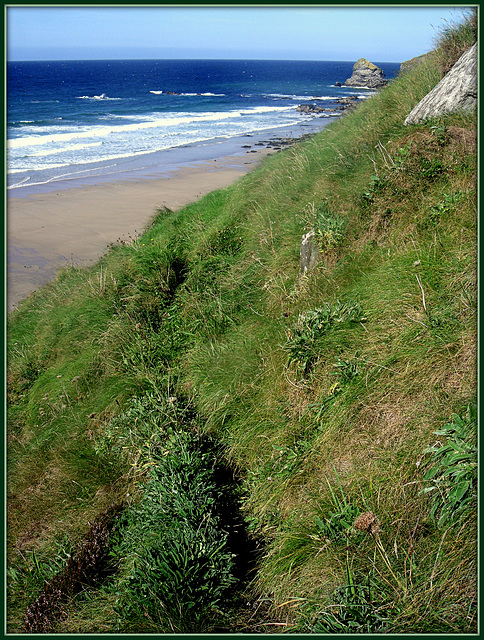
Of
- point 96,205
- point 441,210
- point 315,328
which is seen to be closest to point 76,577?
point 315,328

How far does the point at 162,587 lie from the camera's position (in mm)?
2801

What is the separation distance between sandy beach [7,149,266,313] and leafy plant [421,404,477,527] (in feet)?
30.1

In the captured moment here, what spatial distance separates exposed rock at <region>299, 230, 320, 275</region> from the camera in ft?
17.7

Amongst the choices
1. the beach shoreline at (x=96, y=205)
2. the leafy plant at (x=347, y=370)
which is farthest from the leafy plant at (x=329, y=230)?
the beach shoreline at (x=96, y=205)

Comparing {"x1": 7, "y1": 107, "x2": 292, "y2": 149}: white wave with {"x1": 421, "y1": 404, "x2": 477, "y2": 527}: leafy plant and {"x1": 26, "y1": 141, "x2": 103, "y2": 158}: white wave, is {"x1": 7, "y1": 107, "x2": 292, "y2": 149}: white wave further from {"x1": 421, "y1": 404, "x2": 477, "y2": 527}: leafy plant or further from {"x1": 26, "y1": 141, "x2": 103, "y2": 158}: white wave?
{"x1": 421, "y1": 404, "x2": 477, "y2": 527}: leafy plant

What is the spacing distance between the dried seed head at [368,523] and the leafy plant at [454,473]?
327 millimetres

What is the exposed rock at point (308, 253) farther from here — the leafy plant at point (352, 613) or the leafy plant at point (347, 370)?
the leafy plant at point (352, 613)

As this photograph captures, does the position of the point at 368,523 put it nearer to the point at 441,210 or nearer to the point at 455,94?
the point at 441,210

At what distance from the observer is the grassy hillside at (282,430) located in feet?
8.82

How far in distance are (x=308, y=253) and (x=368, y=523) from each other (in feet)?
11.2

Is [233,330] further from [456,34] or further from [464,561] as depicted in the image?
[456,34]

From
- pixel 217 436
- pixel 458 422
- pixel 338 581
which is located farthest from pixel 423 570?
pixel 217 436

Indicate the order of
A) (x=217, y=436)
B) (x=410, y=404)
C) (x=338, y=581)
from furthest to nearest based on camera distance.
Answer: (x=217, y=436)
(x=410, y=404)
(x=338, y=581)

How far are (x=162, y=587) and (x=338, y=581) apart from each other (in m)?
1.06
